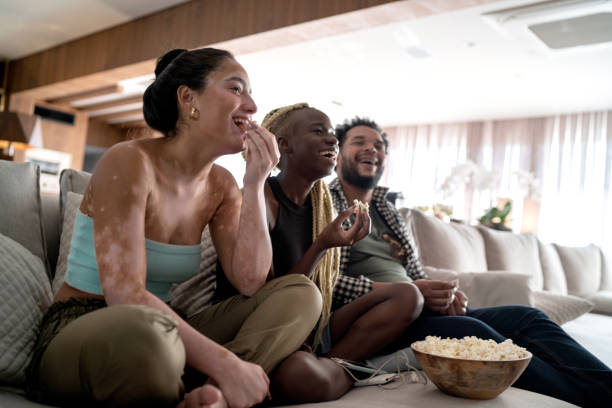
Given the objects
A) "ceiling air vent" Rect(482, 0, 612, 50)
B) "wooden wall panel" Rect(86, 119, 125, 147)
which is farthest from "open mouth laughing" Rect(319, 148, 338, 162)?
"wooden wall panel" Rect(86, 119, 125, 147)

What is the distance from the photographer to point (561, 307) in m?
2.40

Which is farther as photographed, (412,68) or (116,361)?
(412,68)

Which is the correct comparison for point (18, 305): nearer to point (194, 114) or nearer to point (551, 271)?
point (194, 114)

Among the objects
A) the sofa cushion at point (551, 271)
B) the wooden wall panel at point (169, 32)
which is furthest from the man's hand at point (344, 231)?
the sofa cushion at point (551, 271)

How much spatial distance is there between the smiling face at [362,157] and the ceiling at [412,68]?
9.54 feet

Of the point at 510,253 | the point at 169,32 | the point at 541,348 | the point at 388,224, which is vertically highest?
the point at 169,32

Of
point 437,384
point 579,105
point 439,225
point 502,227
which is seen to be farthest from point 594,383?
point 579,105

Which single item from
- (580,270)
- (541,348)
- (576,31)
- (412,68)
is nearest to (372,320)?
(541,348)

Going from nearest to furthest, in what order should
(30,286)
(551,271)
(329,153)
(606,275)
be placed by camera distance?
1. (30,286)
2. (329,153)
3. (551,271)
4. (606,275)

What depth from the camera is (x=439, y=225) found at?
9.82ft

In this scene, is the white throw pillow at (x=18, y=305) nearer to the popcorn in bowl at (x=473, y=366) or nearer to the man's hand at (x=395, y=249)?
the popcorn in bowl at (x=473, y=366)

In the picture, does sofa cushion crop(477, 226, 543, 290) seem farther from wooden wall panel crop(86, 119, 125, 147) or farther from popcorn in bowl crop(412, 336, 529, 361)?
wooden wall panel crop(86, 119, 125, 147)

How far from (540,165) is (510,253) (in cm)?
502

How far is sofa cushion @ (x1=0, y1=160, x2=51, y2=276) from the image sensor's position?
134cm
